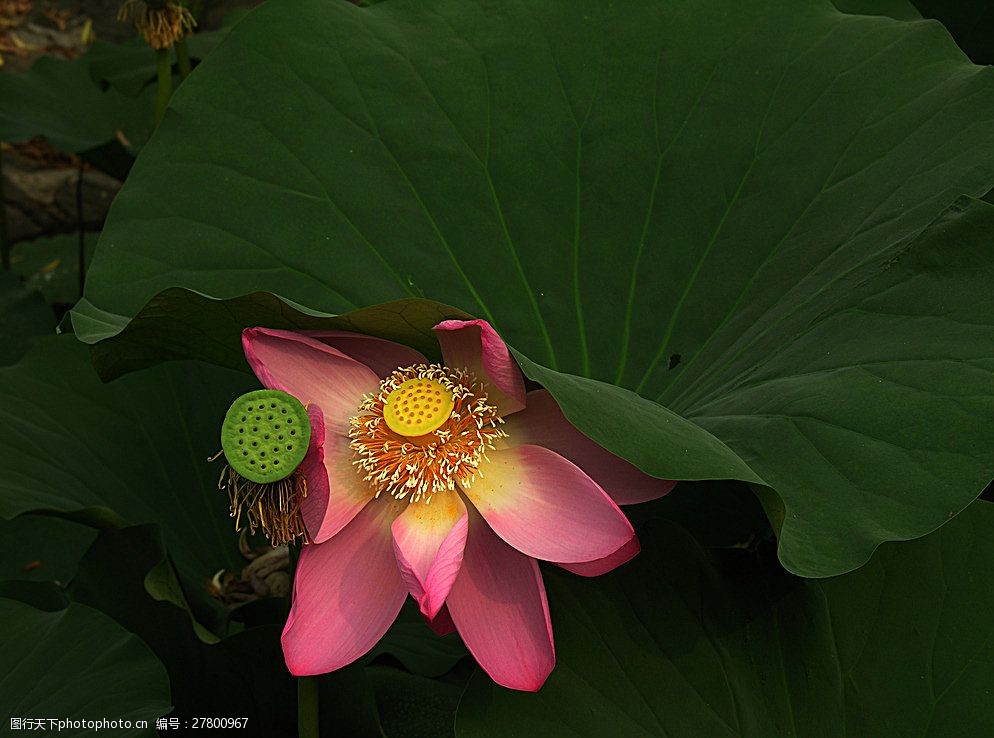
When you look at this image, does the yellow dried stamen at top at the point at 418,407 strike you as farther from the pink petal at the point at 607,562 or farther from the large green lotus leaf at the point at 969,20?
the large green lotus leaf at the point at 969,20

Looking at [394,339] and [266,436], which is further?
[394,339]

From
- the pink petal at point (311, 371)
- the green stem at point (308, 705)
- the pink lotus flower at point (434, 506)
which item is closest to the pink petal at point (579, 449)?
the pink lotus flower at point (434, 506)

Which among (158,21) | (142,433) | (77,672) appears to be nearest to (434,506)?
(77,672)

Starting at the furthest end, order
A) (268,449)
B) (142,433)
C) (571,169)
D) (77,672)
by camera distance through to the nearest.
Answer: (142,433), (571,169), (77,672), (268,449)

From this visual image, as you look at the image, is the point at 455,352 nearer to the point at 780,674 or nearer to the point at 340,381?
the point at 340,381

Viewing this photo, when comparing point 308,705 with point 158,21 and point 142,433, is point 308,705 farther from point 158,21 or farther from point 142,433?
point 158,21

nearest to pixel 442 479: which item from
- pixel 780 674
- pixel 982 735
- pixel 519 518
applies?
pixel 519 518
